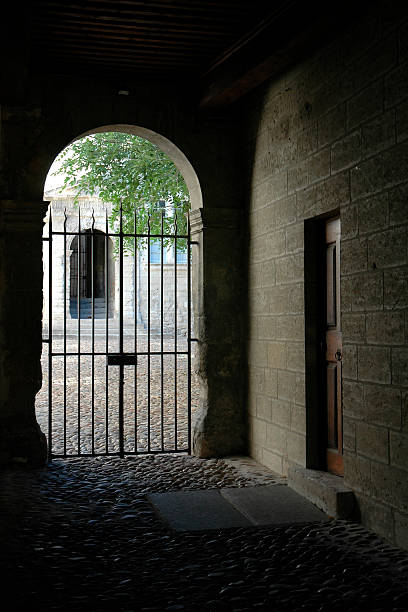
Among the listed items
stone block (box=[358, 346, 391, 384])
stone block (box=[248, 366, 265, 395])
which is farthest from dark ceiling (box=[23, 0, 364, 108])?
stone block (box=[248, 366, 265, 395])

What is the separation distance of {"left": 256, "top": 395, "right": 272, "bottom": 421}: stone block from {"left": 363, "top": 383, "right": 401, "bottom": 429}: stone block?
1842 millimetres

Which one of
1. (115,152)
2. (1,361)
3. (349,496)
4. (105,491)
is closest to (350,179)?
(349,496)

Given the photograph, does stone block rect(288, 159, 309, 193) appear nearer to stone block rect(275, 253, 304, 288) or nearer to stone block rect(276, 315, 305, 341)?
stone block rect(275, 253, 304, 288)

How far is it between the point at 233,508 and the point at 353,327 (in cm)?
→ 163

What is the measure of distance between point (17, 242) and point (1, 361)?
3.68ft

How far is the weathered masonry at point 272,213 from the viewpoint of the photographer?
426 cm

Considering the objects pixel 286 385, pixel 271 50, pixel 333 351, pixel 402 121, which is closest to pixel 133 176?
pixel 271 50

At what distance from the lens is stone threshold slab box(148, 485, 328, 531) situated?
181 inches

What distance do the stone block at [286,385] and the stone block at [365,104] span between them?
2162 mm

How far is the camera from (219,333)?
684 cm

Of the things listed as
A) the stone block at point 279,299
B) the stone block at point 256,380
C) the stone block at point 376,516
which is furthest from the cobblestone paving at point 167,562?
the stone block at point 279,299

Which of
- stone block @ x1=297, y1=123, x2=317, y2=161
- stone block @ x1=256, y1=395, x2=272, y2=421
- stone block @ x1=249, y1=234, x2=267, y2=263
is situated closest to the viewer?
stone block @ x1=297, y1=123, x2=317, y2=161

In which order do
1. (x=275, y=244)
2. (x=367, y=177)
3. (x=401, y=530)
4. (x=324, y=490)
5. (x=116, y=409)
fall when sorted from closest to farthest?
1. (x=401, y=530)
2. (x=367, y=177)
3. (x=324, y=490)
4. (x=275, y=244)
5. (x=116, y=409)

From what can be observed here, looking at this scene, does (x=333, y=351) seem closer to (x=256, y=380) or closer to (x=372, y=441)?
(x=372, y=441)
